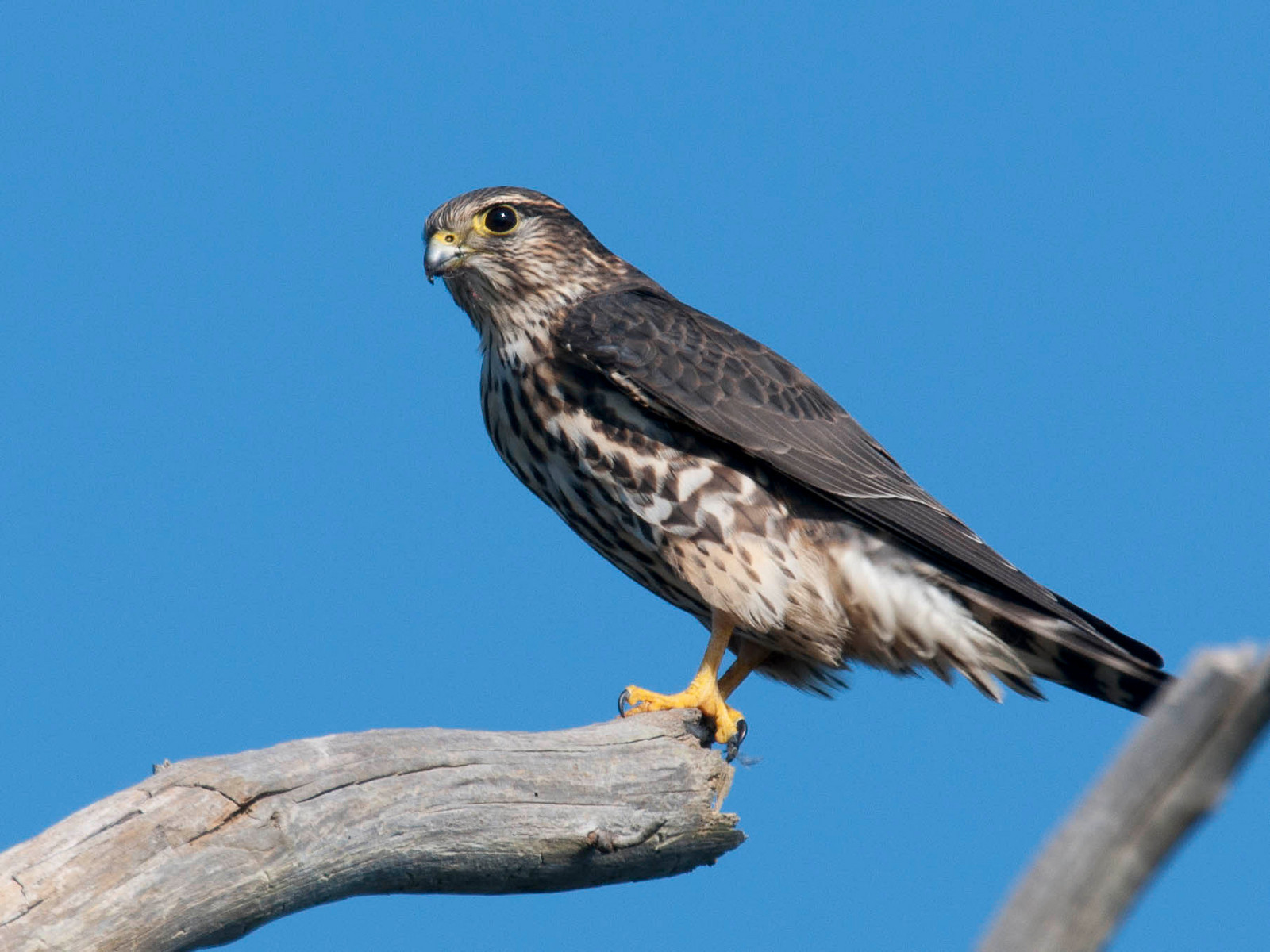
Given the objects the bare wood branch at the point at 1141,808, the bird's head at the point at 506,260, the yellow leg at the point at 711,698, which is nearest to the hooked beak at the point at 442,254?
the bird's head at the point at 506,260

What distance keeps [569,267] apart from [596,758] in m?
1.90

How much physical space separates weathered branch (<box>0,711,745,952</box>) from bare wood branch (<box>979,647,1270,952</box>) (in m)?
2.07

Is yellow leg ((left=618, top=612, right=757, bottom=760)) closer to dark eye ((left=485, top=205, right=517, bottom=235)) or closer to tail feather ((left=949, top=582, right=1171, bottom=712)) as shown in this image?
tail feather ((left=949, top=582, right=1171, bottom=712))

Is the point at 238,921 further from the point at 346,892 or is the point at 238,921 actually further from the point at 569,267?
the point at 569,267

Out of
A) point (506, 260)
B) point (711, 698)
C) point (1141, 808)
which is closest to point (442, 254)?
point (506, 260)

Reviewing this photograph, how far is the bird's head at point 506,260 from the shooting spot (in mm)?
4973

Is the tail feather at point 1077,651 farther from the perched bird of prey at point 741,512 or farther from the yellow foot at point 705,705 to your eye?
the yellow foot at point 705,705

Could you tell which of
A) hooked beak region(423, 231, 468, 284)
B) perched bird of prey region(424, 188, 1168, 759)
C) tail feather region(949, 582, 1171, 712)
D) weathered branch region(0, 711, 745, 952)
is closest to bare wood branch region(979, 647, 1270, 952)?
weathered branch region(0, 711, 745, 952)

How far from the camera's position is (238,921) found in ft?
10.5

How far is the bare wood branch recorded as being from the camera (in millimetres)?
1503

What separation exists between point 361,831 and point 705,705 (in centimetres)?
139

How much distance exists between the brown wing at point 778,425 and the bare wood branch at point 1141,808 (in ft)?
9.70

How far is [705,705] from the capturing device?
14.7ft

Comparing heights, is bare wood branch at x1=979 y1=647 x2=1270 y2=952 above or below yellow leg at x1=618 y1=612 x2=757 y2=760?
below
